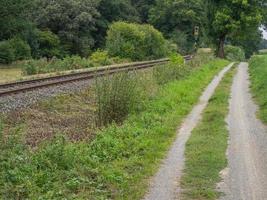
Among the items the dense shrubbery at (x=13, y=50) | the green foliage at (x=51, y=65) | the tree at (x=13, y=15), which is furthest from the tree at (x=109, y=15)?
the green foliage at (x=51, y=65)

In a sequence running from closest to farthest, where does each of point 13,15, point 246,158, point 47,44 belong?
point 246,158, point 13,15, point 47,44

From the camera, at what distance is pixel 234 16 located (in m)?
67.8

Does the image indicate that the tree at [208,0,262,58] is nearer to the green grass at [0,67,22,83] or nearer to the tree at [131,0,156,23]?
the tree at [131,0,156,23]

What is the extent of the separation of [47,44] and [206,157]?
192 ft

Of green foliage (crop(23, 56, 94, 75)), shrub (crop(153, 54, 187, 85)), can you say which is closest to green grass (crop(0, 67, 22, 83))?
green foliage (crop(23, 56, 94, 75))

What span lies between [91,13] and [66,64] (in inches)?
1395

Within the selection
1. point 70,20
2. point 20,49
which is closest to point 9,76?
point 20,49

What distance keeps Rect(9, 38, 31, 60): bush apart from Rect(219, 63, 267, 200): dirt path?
4110cm

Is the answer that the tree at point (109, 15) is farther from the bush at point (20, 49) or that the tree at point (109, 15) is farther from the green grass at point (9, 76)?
the green grass at point (9, 76)

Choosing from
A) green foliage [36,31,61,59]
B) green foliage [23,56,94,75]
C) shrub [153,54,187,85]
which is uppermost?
shrub [153,54,187,85]

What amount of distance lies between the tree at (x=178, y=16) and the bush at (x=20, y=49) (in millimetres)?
32669

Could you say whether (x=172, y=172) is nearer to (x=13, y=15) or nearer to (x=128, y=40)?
(x=128, y=40)

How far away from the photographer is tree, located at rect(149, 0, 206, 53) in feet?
279

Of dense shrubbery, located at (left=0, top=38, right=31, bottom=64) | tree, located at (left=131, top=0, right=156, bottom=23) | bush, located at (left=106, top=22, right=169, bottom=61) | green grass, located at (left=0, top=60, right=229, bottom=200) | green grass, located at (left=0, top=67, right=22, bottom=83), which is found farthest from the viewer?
tree, located at (left=131, top=0, right=156, bottom=23)
